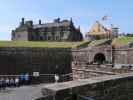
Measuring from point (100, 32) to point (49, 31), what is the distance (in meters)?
17.9

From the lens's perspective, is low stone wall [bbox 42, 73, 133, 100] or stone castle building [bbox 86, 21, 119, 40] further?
stone castle building [bbox 86, 21, 119, 40]

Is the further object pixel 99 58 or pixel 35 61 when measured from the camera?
pixel 35 61

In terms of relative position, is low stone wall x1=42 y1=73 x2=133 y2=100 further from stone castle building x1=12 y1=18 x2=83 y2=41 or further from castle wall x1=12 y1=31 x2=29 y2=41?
castle wall x1=12 y1=31 x2=29 y2=41

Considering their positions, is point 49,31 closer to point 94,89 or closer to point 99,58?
point 99,58

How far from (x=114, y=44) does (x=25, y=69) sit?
1059 cm

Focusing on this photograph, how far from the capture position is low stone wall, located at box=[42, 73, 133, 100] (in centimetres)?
343

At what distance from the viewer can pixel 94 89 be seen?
3.87 meters

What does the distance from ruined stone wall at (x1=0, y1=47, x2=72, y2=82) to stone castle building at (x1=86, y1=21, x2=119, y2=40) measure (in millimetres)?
Answer: 11570

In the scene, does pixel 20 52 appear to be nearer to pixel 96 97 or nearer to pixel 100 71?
pixel 100 71

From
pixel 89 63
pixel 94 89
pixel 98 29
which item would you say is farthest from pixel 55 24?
pixel 94 89

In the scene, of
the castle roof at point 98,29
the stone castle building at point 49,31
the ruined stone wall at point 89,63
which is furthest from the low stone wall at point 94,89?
the stone castle building at point 49,31

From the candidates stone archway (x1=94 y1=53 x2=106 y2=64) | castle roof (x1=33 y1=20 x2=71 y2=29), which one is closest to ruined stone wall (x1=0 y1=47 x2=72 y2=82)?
stone archway (x1=94 y1=53 x2=106 y2=64)

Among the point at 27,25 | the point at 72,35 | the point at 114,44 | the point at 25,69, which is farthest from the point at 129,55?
the point at 27,25

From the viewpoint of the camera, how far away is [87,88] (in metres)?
3.75
